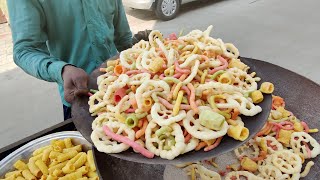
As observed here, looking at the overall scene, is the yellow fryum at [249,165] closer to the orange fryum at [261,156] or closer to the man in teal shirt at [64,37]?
the orange fryum at [261,156]

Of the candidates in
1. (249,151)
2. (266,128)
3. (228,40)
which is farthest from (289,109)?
(228,40)

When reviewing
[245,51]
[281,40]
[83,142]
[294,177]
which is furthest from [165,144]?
[281,40]

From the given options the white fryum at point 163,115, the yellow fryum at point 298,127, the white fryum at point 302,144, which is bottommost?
the white fryum at point 302,144

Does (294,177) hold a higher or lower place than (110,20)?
lower

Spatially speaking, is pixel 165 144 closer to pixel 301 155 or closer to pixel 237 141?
pixel 237 141

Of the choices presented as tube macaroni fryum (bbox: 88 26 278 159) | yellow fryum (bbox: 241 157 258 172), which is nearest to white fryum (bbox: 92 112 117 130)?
tube macaroni fryum (bbox: 88 26 278 159)

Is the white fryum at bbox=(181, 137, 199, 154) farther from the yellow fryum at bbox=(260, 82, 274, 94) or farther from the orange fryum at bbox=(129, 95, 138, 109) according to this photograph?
the yellow fryum at bbox=(260, 82, 274, 94)

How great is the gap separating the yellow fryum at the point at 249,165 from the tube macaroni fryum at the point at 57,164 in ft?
1.92

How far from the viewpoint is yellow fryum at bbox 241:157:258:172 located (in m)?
1.16

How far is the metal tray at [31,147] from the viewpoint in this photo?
129 centimetres

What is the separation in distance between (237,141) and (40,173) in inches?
34.6

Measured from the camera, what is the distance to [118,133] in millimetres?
866

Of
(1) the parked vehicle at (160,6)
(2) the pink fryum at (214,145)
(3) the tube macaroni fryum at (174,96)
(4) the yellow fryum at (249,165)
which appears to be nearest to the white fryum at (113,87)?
(3) the tube macaroni fryum at (174,96)

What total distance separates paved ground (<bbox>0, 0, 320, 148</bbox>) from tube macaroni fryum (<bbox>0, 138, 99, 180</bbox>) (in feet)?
4.75
